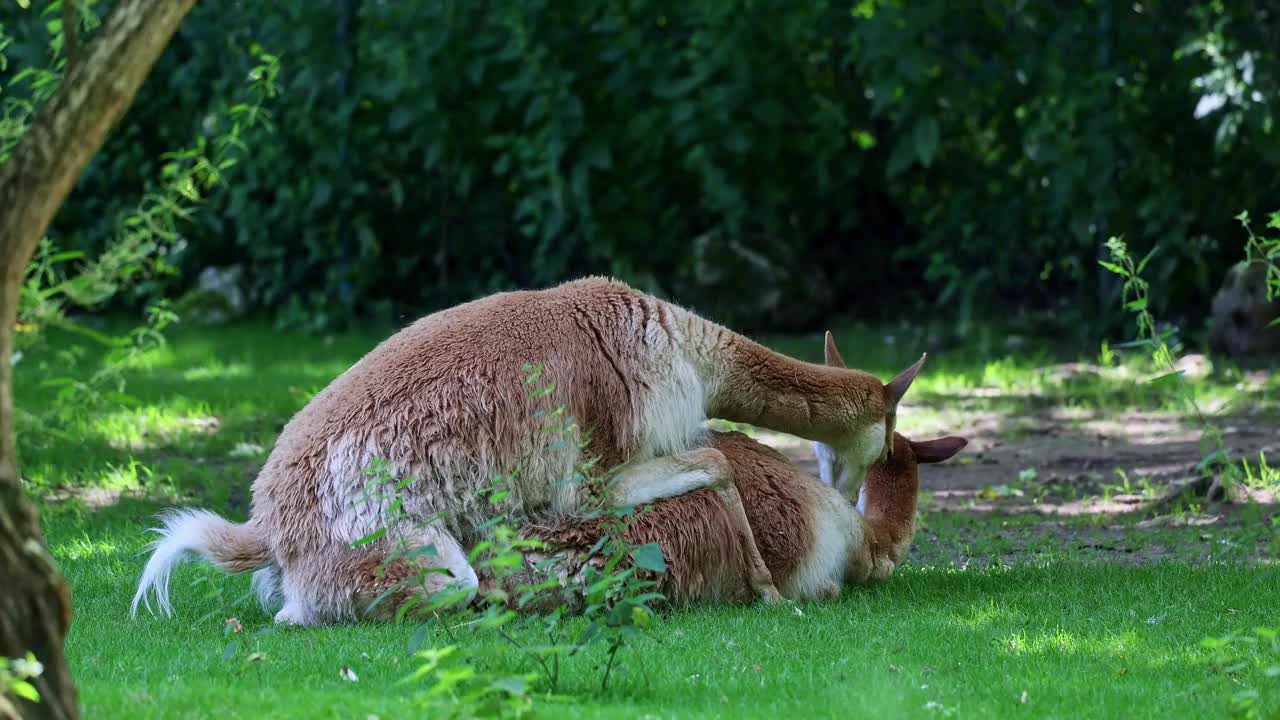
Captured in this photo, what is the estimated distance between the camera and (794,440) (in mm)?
10438

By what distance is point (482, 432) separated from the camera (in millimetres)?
5977

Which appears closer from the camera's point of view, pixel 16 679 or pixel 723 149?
pixel 16 679

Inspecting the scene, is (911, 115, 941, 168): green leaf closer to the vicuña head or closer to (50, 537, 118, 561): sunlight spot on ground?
Answer: the vicuña head

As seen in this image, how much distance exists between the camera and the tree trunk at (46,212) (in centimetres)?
360

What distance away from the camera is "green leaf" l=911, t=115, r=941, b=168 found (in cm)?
1226

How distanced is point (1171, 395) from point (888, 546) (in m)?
4.84

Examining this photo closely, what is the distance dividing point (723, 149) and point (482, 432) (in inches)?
299

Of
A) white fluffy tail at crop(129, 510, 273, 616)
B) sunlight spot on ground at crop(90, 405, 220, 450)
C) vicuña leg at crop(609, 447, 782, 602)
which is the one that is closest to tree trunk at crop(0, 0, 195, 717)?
white fluffy tail at crop(129, 510, 273, 616)

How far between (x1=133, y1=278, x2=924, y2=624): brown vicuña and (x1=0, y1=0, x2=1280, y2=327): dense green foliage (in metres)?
6.22

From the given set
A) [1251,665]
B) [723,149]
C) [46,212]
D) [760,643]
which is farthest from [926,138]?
[46,212]

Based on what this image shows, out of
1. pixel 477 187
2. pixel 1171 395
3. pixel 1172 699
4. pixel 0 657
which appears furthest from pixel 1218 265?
pixel 0 657

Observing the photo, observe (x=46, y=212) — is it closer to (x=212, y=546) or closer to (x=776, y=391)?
(x=212, y=546)

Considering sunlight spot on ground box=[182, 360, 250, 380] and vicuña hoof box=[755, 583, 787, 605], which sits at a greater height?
vicuña hoof box=[755, 583, 787, 605]

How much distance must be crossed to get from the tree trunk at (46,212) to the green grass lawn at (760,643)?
65 cm
